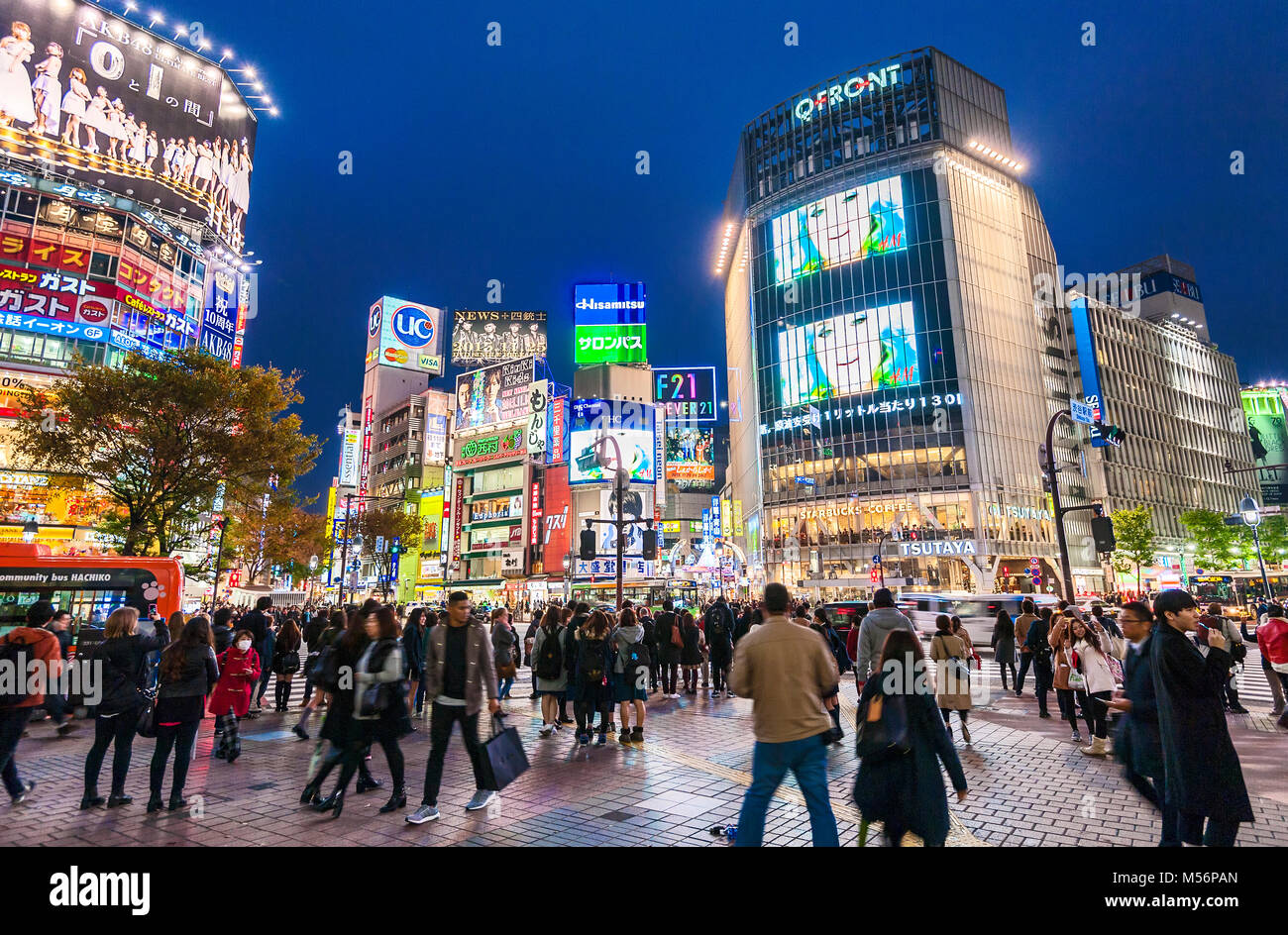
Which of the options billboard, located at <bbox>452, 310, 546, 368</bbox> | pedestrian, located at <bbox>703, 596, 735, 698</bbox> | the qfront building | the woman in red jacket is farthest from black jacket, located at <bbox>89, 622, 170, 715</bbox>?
billboard, located at <bbox>452, 310, 546, 368</bbox>

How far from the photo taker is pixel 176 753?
626 cm

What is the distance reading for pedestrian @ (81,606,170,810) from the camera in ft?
21.4

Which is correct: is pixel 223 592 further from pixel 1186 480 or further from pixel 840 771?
pixel 1186 480

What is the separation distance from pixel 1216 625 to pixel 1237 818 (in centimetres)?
943

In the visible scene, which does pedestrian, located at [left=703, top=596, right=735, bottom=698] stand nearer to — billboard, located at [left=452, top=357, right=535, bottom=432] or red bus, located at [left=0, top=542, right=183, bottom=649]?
red bus, located at [left=0, top=542, right=183, bottom=649]

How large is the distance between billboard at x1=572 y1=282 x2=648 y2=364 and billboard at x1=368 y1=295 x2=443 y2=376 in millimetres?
44027

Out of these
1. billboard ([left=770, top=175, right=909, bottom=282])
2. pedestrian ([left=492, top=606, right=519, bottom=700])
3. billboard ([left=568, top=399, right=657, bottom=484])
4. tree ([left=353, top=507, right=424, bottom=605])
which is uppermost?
billboard ([left=770, top=175, right=909, bottom=282])

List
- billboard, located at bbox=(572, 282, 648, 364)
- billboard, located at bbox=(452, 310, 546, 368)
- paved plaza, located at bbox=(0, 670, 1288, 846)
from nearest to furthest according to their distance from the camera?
1. paved plaza, located at bbox=(0, 670, 1288, 846)
2. billboard, located at bbox=(572, 282, 648, 364)
3. billboard, located at bbox=(452, 310, 546, 368)

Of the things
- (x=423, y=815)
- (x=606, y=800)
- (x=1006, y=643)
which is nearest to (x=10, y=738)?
(x=423, y=815)

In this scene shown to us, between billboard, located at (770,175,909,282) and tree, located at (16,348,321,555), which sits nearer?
tree, located at (16,348,321,555)

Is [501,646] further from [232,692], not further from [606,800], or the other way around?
[606,800]

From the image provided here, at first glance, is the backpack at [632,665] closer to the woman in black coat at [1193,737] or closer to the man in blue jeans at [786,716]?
the man in blue jeans at [786,716]

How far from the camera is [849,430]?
2537 inches

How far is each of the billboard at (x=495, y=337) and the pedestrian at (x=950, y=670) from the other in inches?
3337
